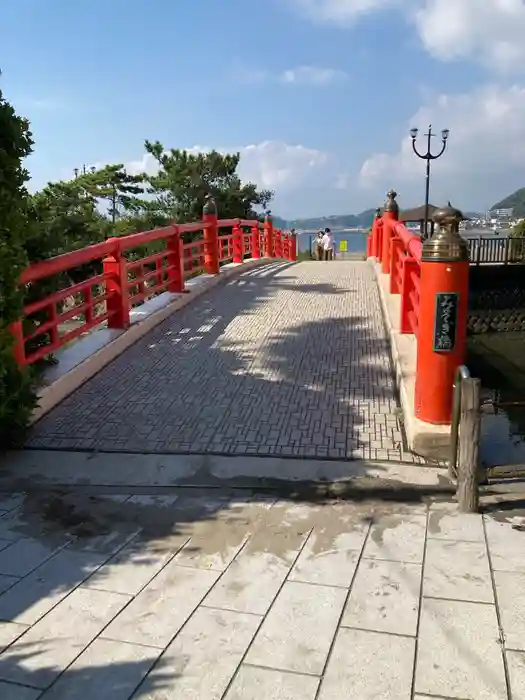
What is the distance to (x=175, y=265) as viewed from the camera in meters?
9.60

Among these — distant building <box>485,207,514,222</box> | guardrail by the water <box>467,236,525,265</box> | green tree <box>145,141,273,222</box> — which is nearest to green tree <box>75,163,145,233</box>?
green tree <box>145,141,273,222</box>

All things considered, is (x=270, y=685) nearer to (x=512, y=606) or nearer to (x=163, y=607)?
(x=163, y=607)

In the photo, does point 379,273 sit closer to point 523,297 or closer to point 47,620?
point 47,620

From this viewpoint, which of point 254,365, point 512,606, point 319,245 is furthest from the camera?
point 319,245

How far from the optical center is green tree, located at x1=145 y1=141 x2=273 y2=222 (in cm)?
2955

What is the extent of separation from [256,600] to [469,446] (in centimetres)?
148

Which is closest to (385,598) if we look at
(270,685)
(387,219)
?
(270,685)

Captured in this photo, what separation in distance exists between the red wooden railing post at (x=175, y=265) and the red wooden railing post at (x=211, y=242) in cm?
209

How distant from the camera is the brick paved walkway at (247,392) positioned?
4.49 meters

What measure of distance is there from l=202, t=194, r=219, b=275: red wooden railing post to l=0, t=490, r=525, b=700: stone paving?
8381 mm

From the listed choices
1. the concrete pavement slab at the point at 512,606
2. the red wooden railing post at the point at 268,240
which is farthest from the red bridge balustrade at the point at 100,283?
the red wooden railing post at the point at 268,240

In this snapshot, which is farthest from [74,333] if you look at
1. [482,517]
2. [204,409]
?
[482,517]

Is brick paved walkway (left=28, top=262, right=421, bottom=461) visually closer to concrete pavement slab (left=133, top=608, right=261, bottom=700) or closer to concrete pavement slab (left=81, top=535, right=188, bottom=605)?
concrete pavement slab (left=81, top=535, right=188, bottom=605)

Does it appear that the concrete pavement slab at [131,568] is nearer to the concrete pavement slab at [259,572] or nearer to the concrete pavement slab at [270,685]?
the concrete pavement slab at [259,572]
